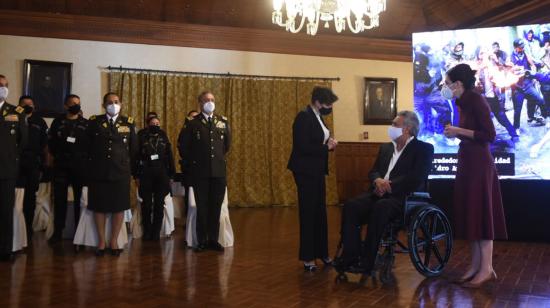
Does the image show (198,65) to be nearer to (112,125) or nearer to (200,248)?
(112,125)

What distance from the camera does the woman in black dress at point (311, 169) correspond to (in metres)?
4.15

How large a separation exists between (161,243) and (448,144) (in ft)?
11.9

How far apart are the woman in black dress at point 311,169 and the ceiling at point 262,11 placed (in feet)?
18.3

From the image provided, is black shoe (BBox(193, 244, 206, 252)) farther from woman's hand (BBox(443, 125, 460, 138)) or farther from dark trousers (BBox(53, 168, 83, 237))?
woman's hand (BBox(443, 125, 460, 138))

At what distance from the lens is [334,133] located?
34.7 feet

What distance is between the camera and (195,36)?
9.77m

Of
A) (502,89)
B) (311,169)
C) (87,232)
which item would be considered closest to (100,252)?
(87,232)

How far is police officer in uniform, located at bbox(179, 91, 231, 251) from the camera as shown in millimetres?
5121

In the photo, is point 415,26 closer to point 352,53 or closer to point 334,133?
point 352,53

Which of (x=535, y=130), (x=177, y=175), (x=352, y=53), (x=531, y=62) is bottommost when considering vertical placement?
(x=177, y=175)

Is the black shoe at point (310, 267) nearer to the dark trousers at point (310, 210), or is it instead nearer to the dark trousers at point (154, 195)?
the dark trousers at point (310, 210)

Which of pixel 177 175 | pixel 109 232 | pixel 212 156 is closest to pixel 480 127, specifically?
pixel 212 156

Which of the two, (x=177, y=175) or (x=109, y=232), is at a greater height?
(x=177, y=175)

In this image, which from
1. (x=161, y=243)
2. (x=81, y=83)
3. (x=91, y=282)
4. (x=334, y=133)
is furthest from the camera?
(x=334, y=133)
